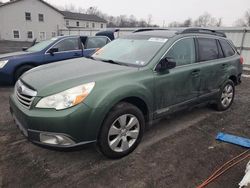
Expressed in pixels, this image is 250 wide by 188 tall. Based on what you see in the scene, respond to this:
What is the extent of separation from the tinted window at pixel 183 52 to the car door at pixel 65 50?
4.47 metres

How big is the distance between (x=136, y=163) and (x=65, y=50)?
5.27 meters

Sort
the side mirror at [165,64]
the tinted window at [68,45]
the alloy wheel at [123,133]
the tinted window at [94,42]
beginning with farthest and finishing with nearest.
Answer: the tinted window at [94,42] → the tinted window at [68,45] → the side mirror at [165,64] → the alloy wheel at [123,133]

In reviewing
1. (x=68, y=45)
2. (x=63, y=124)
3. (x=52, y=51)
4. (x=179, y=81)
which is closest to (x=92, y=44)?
(x=68, y=45)

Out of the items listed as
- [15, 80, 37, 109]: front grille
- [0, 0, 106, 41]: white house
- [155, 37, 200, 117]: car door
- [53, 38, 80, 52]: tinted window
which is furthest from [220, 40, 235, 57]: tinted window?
[0, 0, 106, 41]: white house

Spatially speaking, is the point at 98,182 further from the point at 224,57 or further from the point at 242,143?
the point at 224,57

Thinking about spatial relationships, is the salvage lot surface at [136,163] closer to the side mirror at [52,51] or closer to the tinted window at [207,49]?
the tinted window at [207,49]

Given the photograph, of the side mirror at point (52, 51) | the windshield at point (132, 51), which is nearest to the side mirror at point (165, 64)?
the windshield at point (132, 51)

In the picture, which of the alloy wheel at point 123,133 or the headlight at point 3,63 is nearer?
the alloy wheel at point 123,133

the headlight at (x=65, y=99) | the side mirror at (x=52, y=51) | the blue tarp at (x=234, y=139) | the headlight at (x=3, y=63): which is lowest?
the blue tarp at (x=234, y=139)

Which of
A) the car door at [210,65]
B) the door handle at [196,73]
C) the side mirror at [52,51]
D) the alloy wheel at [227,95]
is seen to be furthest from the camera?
the side mirror at [52,51]

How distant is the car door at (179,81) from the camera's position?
10.8ft

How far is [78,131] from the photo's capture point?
97.1 inches

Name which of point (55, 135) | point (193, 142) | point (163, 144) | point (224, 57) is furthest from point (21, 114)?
point (224, 57)

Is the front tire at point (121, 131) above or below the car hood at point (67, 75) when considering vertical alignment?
below
